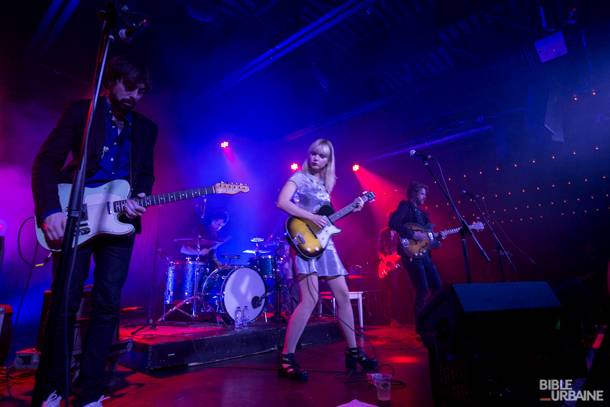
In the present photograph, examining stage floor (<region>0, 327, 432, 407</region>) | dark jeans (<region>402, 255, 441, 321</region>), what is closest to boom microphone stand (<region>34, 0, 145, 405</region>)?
stage floor (<region>0, 327, 432, 407</region>)

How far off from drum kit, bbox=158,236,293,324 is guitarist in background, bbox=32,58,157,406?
3414 millimetres

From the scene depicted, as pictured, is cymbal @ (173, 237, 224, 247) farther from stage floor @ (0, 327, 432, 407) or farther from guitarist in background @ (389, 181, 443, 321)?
guitarist in background @ (389, 181, 443, 321)

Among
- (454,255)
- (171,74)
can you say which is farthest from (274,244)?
(454,255)

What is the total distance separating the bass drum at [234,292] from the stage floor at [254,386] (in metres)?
1.52

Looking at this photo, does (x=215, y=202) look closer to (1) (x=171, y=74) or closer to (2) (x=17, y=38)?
(1) (x=171, y=74)

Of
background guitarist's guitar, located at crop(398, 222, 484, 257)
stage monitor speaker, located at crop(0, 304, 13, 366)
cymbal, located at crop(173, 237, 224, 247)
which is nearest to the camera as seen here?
stage monitor speaker, located at crop(0, 304, 13, 366)

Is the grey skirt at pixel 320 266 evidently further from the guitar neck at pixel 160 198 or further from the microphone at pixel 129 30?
the microphone at pixel 129 30

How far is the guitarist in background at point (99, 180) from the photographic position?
2168 millimetres

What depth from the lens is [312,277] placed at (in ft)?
11.0

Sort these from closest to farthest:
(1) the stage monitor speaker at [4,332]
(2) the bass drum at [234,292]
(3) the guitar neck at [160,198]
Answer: (3) the guitar neck at [160,198]
(1) the stage monitor speaker at [4,332]
(2) the bass drum at [234,292]

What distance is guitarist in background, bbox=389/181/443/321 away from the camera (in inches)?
228

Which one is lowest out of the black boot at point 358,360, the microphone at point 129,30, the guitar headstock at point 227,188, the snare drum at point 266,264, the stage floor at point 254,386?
the stage floor at point 254,386

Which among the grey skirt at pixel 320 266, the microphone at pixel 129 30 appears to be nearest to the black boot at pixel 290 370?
the grey skirt at pixel 320 266

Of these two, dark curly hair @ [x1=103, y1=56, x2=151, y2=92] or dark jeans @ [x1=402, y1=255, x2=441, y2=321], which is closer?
dark curly hair @ [x1=103, y1=56, x2=151, y2=92]
